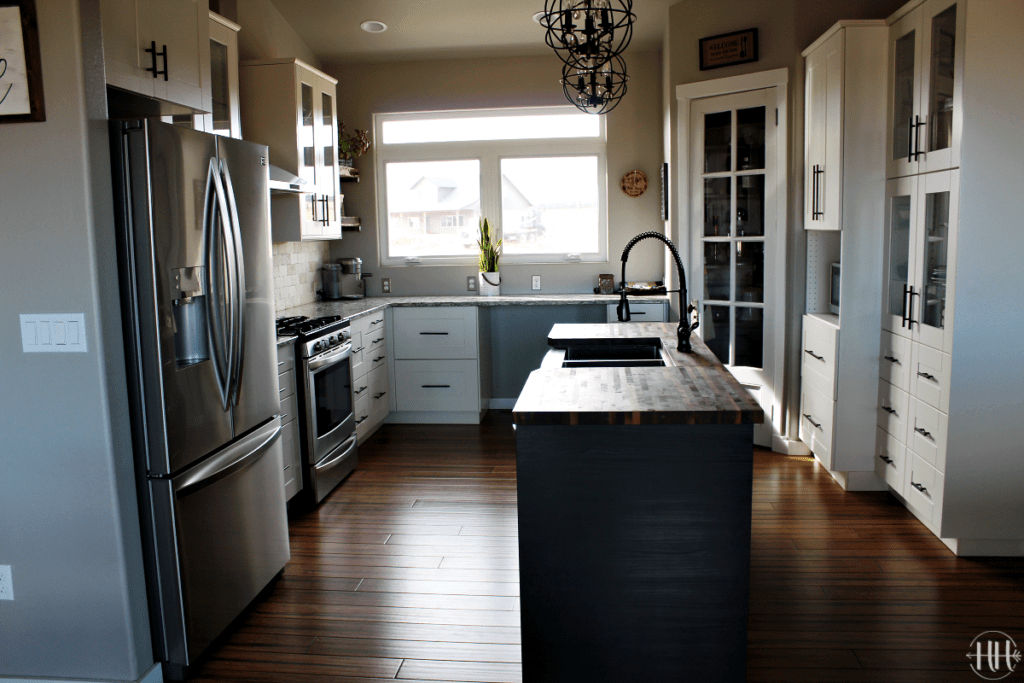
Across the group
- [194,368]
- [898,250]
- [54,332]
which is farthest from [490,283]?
[54,332]

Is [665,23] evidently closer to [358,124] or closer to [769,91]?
[769,91]

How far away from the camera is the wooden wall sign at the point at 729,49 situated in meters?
4.44

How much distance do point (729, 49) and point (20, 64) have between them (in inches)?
145

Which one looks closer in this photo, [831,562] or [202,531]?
[202,531]

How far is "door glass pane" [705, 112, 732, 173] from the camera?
15.3ft

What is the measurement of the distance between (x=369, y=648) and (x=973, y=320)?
2.54 m

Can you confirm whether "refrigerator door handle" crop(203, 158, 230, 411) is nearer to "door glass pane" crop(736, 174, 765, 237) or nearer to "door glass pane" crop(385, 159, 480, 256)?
"door glass pane" crop(736, 174, 765, 237)

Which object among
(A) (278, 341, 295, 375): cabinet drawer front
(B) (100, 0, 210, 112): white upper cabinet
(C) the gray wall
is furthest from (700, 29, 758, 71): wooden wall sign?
(C) the gray wall

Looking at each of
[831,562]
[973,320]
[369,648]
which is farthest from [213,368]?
[973,320]

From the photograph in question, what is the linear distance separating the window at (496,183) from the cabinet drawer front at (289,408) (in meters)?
2.44

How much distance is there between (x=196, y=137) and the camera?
2420mm

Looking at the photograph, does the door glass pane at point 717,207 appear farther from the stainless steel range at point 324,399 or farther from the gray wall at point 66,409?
the gray wall at point 66,409

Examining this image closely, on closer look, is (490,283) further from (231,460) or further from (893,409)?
(231,460)

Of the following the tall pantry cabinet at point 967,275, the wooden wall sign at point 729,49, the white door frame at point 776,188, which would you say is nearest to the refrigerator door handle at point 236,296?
the tall pantry cabinet at point 967,275
